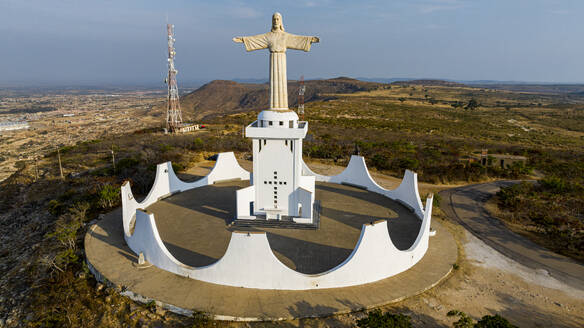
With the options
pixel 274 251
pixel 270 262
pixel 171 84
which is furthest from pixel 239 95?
pixel 270 262

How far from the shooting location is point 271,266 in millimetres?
10688

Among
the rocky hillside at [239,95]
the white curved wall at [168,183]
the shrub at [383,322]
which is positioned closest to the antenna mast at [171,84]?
the white curved wall at [168,183]

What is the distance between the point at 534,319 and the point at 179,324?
35.1 feet

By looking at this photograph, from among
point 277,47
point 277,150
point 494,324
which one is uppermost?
point 277,47

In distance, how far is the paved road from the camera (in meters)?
13.0

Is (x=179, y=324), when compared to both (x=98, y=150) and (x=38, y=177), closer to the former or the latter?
(x=38, y=177)

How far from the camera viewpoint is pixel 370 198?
1966 cm

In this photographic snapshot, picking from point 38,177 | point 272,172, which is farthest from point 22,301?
point 38,177

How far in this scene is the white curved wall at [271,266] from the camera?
10.7 meters

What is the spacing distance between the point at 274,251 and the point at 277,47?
29.7 feet

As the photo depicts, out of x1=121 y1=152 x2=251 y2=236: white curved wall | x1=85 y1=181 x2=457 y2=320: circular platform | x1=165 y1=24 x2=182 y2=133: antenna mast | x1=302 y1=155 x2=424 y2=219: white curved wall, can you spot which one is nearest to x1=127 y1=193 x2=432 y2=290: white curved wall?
x1=85 y1=181 x2=457 y2=320: circular platform

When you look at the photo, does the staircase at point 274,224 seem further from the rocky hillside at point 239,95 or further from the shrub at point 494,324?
the rocky hillside at point 239,95

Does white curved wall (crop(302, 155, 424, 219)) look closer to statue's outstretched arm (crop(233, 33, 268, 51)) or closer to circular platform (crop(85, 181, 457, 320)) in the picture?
circular platform (crop(85, 181, 457, 320))

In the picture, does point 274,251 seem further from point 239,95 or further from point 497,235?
point 239,95
